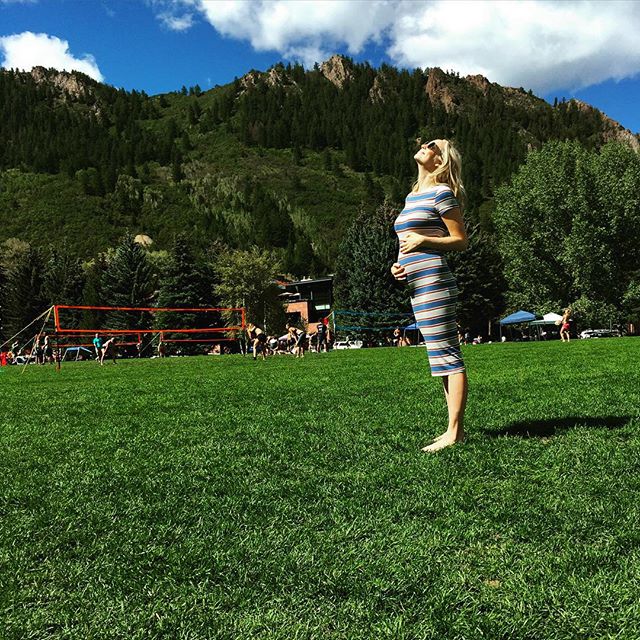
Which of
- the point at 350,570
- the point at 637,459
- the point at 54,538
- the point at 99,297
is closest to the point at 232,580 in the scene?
the point at 350,570

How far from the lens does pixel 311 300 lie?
8644cm

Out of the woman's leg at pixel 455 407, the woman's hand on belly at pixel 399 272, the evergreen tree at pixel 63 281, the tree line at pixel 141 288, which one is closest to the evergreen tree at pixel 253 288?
the tree line at pixel 141 288

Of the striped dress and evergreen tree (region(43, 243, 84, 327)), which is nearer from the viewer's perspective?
the striped dress

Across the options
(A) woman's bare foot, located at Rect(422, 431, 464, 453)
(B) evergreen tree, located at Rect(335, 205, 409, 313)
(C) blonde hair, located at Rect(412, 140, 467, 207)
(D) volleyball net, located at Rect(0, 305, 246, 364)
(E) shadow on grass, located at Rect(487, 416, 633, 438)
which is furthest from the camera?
(D) volleyball net, located at Rect(0, 305, 246, 364)

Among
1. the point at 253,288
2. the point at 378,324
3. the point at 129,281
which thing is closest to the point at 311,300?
the point at 253,288

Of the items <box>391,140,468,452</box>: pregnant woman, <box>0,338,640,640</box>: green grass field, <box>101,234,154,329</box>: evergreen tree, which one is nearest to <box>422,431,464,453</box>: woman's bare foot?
<box>391,140,468,452</box>: pregnant woman

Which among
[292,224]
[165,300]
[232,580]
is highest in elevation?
[292,224]

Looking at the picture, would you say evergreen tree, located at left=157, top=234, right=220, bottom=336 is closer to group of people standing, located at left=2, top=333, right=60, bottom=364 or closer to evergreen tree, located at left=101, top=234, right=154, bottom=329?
evergreen tree, located at left=101, top=234, right=154, bottom=329

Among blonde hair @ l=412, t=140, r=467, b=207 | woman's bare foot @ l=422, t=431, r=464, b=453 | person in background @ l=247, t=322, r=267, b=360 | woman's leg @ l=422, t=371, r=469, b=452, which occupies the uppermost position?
blonde hair @ l=412, t=140, r=467, b=207

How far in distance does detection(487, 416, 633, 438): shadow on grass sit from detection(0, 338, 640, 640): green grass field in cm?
3

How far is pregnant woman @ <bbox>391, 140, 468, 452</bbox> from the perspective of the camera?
168 inches

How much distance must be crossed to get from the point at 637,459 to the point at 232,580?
2735 millimetres

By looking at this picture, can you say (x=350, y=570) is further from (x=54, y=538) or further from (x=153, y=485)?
(x=153, y=485)

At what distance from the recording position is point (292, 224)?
130625mm
